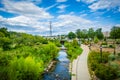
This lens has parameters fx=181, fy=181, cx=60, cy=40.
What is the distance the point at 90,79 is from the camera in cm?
1359

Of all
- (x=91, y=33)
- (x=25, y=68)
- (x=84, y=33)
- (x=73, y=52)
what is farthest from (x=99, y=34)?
(x=25, y=68)

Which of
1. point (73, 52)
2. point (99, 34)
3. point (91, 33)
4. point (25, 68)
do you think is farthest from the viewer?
point (91, 33)

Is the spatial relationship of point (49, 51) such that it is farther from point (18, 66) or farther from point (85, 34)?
point (85, 34)

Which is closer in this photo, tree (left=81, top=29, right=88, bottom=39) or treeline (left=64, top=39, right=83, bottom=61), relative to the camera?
treeline (left=64, top=39, right=83, bottom=61)

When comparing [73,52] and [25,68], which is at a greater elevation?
[25,68]

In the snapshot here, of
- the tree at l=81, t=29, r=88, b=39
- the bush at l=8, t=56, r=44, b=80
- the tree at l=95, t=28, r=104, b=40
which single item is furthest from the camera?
the tree at l=81, t=29, r=88, b=39

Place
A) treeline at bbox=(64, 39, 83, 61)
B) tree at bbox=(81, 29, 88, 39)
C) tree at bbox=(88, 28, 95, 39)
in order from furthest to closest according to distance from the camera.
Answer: tree at bbox=(81, 29, 88, 39), tree at bbox=(88, 28, 95, 39), treeline at bbox=(64, 39, 83, 61)

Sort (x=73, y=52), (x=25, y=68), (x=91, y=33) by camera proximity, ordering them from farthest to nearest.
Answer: (x=91, y=33)
(x=73, y=52)
(x=25, y=68)

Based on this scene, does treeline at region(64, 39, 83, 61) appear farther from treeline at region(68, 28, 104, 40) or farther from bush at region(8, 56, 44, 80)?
treeline at region(68, 28, 104, 40)

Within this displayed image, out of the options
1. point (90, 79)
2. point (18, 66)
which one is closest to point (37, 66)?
point (18, 66)

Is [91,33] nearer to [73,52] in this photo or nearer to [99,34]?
[99,34]

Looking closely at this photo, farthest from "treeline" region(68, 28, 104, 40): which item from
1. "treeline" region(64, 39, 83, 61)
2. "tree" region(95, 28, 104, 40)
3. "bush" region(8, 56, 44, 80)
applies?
"bush" region(8, 56, 44, 80)

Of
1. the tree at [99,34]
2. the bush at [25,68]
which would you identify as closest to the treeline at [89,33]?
the tree at [99,34]

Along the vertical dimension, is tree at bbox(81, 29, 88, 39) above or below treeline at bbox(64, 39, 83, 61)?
above
